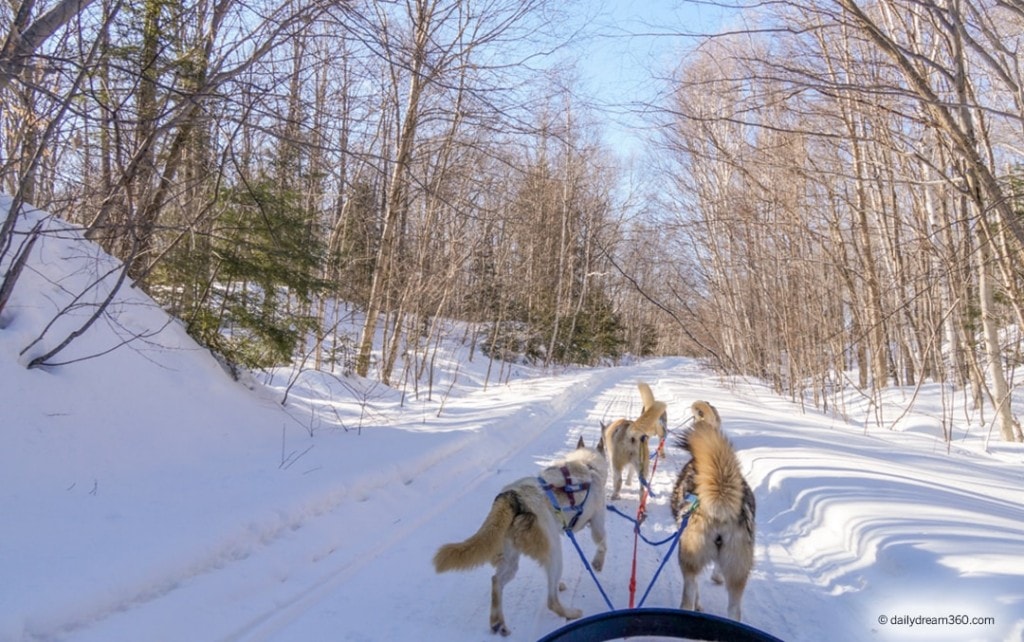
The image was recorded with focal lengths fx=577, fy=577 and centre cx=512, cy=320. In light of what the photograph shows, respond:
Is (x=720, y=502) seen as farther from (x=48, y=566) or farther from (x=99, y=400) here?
(x=99, y=400)

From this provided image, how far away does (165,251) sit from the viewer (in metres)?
7.42

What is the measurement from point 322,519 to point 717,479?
3456 millimetres

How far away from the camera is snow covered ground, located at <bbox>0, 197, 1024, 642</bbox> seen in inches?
137

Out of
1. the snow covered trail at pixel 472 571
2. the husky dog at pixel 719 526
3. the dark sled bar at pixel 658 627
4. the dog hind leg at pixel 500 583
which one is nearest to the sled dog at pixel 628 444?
the snow covered trail at pixel 472 571

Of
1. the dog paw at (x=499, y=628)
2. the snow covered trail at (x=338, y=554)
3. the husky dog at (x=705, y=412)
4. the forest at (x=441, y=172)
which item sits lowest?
the dog paw at (x=499, y=628)

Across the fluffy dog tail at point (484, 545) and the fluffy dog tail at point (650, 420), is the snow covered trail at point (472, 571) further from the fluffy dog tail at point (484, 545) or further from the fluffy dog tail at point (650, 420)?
the fluffy dog tail at point (650, 420)

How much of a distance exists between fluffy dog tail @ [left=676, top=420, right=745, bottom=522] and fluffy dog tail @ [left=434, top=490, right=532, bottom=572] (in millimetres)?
1166

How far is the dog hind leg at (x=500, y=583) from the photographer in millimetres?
3545

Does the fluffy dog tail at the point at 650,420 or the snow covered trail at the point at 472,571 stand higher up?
the fluffy dog tail at the point at 650,420

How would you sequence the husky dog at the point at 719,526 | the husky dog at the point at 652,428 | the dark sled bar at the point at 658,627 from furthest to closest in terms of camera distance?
1. the husky dog at the point at 652,428
2. the husky dog at the point at 719,526
3. the dark sled bar at the point at 658,627

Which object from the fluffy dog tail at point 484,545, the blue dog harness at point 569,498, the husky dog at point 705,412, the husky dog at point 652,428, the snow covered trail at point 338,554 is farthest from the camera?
the husky dog at point 705,412

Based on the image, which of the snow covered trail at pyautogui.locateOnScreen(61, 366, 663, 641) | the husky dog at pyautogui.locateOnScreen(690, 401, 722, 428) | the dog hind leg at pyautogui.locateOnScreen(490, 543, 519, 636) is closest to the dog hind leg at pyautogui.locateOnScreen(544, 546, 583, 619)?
the dog hind leg at pyautogui.locateOnScreen(490, 543, 519, 636)

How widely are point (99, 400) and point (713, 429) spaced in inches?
235

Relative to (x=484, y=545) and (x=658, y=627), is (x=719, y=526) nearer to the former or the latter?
(x=658, y=627)
